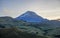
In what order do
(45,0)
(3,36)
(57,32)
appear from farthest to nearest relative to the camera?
(45,0)
(57,32)
(3,36)

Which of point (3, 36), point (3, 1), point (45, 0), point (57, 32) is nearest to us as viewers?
point (3, 36)

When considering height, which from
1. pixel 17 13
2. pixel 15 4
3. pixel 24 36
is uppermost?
pixel 15 4

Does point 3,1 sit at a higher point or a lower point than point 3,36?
higher

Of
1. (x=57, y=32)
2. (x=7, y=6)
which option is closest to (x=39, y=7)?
(x=7, y=6)

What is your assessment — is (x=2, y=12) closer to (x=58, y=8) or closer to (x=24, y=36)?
(x=58, y=8)

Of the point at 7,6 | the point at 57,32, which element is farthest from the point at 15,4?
the point at 57,32

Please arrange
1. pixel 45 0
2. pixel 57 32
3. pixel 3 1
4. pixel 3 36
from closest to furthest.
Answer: pixel 3 36
pixel 57 32
pixel 3 1
pixel 45 0

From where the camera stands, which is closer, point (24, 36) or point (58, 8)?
point (24, 36)

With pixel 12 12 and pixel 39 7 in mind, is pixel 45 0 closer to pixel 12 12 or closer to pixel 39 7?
pixel 39 7

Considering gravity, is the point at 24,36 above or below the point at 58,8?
below
